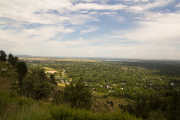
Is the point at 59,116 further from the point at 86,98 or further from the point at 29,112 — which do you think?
the point at 86,98

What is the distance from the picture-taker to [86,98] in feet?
32.0

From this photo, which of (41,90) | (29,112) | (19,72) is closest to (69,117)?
(29,112)

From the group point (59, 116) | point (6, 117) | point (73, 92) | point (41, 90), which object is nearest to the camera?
point (6, 117)

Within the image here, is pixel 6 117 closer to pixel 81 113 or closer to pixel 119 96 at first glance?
pixel 81 113

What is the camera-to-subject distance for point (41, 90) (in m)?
13.8

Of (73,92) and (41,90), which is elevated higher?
(73,92)

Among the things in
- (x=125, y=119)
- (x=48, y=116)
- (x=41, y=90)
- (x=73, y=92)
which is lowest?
(x=41, y=90)

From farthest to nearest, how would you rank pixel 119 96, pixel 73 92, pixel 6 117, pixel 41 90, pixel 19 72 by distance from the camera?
pixel 119 96 < pixel 19 72 < pixel 41 90 < pixel 73 92 < pixel 6 117

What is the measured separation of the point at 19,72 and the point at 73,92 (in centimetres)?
1408

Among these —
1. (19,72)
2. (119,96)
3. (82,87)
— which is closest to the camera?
(82,87)

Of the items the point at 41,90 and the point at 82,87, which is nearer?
the point at 82,87

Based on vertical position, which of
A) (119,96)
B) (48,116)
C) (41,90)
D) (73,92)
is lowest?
(119,96)

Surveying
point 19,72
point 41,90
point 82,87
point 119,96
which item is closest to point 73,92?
point 82,87

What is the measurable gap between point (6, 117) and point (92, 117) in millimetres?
2262
